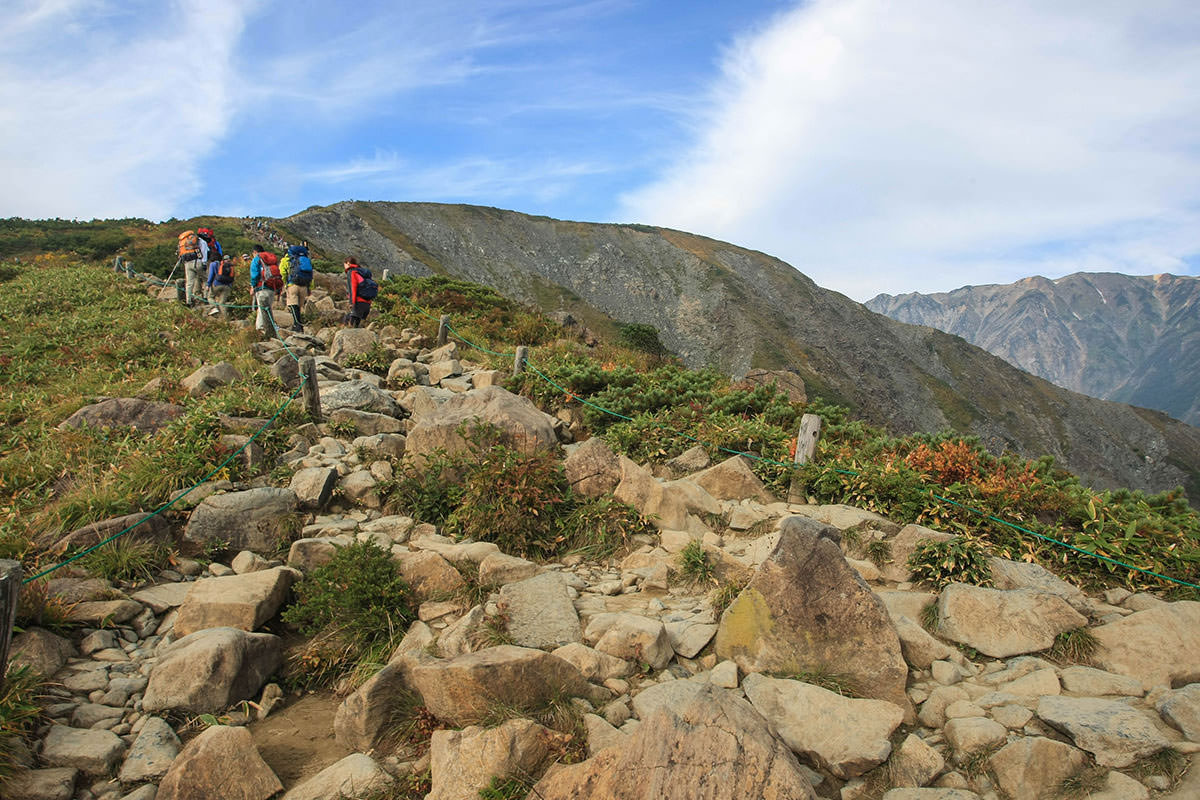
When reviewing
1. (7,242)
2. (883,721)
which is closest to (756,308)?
(7,242)

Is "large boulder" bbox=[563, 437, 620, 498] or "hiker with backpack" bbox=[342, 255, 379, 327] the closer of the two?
"large boulder" bbox=[563, 437, 620, 498]

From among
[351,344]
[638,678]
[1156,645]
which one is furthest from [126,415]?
[1156,645]

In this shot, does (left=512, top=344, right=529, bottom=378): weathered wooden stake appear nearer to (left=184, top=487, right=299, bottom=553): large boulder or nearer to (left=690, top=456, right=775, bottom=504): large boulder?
(left=690, top=456, right=775, bottom=504): large boulder

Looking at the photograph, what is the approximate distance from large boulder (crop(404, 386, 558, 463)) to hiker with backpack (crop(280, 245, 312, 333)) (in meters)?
8.74

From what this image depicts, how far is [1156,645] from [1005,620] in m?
0.91

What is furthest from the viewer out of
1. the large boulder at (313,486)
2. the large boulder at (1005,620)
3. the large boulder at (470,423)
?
the large boulder at (470,423)

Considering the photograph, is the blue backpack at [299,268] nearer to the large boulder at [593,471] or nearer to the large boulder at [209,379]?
the large boulder at [209,379]

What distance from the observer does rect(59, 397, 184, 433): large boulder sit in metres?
8.70

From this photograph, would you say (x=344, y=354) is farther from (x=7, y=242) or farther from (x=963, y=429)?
(x=963, y=429)

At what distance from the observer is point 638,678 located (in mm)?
4719

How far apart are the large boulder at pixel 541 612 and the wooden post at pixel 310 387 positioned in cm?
537

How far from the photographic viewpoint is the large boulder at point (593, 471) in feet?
25.3

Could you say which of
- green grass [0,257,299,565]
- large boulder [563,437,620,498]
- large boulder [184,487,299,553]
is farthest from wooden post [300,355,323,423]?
large boulder [563,437,620,498]

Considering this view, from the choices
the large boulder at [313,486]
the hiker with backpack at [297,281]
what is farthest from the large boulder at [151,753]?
the hiker with backpack at [297,281]
